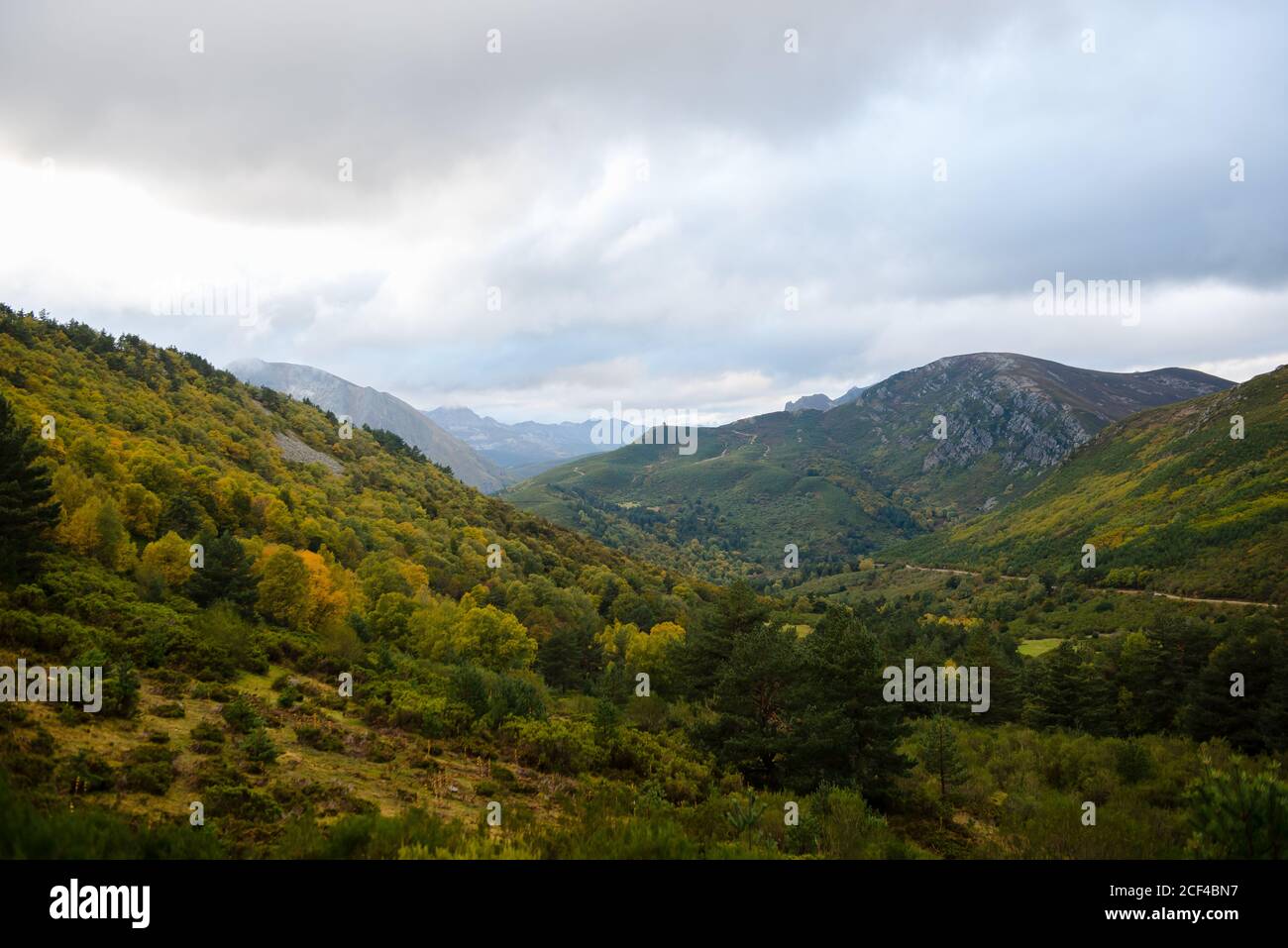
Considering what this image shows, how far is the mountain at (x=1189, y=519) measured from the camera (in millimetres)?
97500

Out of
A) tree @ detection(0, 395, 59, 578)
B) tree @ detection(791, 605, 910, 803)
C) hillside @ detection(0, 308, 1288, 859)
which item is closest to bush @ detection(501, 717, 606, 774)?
hillside @ detection(0, 308, 1288, 859)

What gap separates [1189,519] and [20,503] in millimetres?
175225

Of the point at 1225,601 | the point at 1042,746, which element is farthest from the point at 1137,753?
the point at 1225,601

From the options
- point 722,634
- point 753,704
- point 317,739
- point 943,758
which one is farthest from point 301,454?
point 943,758

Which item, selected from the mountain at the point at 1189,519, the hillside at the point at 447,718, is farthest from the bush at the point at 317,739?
the mountain at the point at 1189,519

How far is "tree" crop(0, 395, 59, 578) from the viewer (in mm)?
23344

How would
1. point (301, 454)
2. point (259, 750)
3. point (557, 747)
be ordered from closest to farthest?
point (259, 750) → point (557, 747) → point (301, 454)

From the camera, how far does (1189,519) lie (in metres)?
124

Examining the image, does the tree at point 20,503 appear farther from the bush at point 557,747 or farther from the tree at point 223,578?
the bush at point 557,747

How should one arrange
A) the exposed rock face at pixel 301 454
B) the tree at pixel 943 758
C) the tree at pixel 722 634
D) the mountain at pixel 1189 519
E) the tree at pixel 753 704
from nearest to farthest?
the tree at pixel 943 758 < the tree at pixel 753 704 < the tree at pixel 722 634 < the exposed rock face at pixel 301 454 < the mountain at pixel 1189 519

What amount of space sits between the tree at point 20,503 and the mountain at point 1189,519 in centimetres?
12433

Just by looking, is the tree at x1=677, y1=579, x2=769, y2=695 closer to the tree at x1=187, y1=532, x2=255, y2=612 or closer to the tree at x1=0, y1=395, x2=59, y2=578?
the tree at x1=187, y1=532, x2=255, y2=612

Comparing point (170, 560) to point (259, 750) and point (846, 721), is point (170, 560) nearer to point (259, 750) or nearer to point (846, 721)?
point (259, 750)
